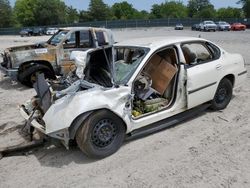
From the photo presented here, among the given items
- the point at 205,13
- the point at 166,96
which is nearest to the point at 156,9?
the point at 205,13

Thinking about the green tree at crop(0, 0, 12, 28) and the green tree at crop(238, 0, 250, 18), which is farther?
the green tree at crop(0, 0, 12, 28)

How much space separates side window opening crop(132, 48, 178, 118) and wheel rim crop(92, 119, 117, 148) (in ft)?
2.17

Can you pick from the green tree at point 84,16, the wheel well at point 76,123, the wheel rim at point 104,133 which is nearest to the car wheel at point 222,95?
the wheel rim at point 104,133

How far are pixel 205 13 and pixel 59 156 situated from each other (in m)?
97.3

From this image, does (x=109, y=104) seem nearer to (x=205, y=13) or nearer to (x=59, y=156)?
(x=59, y=156)

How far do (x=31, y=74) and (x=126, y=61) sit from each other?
452 centimetres

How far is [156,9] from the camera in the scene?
12725 centimetres

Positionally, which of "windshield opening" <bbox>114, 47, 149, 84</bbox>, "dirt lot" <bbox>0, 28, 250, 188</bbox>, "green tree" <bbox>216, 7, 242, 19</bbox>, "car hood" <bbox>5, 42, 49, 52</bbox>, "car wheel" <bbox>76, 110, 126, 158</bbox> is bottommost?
"dirt lot" <bbox>0, 28, 250, 188</bbox>

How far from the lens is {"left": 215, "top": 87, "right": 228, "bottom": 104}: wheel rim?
6.66 metres

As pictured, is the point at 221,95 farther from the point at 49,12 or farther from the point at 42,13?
the point at 42,13

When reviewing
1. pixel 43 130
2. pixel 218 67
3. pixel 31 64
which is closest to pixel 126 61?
pixel 218 67

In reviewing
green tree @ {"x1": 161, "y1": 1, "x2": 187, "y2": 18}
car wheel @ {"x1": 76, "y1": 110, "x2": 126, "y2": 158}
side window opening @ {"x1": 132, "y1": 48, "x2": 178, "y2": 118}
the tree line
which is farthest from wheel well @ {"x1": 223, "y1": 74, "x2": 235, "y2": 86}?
green tree @ {"x1": 161, "y1": 1, "x2": 187, "y2": 18}

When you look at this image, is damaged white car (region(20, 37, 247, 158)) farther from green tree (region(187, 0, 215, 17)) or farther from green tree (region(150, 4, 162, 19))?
green tree (region(150, 4, 162, 19))

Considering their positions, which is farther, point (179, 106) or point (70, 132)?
point (179, 106)
